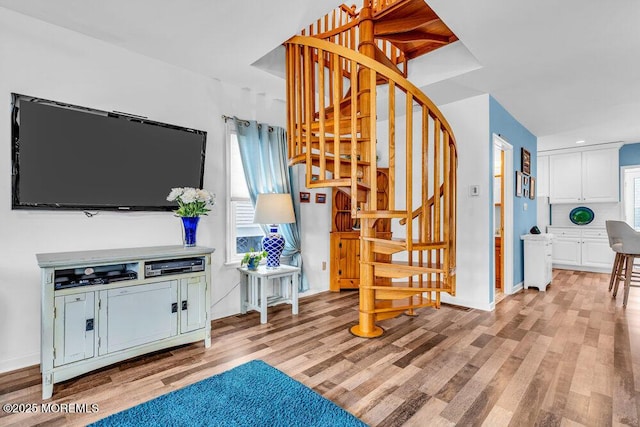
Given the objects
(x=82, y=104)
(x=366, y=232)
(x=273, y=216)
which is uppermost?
(x=82, y=104)

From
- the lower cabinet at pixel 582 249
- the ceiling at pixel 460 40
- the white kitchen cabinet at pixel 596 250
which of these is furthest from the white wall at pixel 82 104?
the white kitchen cabinet at pixel 596 250

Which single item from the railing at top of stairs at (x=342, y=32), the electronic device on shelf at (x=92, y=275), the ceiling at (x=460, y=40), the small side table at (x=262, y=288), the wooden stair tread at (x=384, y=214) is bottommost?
the small side table at (x=262, y=288)

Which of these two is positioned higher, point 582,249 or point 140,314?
point 582,249

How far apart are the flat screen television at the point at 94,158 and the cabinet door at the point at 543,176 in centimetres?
678

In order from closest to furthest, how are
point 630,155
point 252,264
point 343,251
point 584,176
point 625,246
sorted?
point 252,264 → point 625,246 → point 343,251 → point 630,155 → point 584,176

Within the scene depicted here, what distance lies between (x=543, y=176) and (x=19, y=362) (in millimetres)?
8300

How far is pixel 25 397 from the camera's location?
1.96 meters

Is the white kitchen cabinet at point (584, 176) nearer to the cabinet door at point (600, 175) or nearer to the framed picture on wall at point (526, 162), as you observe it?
the cabinet door at point (600, 175)

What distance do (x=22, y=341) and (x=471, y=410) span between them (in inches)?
121

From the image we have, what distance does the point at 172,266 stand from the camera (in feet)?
8.24

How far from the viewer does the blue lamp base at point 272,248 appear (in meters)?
3.46

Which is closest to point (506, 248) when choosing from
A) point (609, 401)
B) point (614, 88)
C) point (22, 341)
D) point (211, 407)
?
point (614, 88)

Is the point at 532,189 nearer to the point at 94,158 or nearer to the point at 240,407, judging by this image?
the point at 240,407

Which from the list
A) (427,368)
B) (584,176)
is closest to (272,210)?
(427,368)
